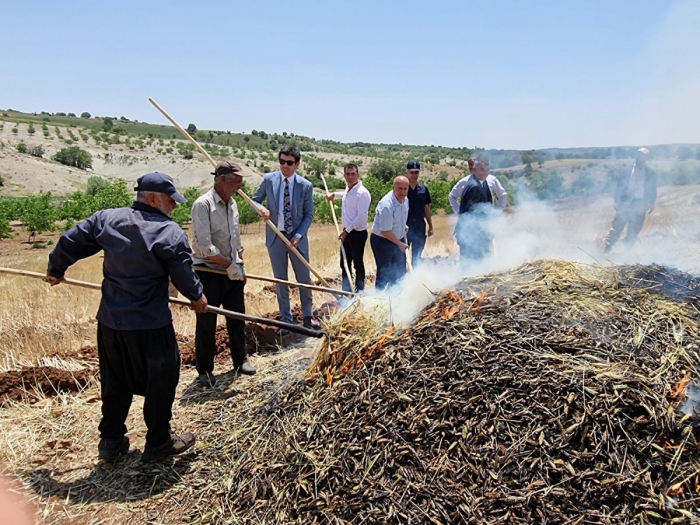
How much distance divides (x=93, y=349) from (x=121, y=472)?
2602mm

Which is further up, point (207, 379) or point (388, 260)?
point (388, 260)

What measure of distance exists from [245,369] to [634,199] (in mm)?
6773

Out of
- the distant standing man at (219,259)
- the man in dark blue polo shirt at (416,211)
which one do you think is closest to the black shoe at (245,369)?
the distant standing man at (219,259)

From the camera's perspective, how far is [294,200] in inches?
222

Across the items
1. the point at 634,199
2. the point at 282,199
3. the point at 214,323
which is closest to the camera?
the point at 214,323

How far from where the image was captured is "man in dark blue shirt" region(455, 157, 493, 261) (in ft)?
22.2

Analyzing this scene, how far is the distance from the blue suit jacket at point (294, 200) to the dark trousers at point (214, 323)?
111cm

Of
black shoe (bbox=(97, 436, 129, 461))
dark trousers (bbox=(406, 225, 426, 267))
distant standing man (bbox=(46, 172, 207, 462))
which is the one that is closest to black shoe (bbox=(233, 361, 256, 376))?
distant standing man (bbox=(46, 172, 207, 462))

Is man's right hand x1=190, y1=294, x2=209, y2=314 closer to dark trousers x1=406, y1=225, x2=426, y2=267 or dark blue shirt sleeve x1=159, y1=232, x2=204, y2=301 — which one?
dark blue shirt sleeve x1=159, y1=232, x2=204, y2=301

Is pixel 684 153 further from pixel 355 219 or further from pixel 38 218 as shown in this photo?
pixel 38 218

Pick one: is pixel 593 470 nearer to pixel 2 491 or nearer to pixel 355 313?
pixel 355 313

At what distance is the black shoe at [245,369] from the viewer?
4727 millimetres

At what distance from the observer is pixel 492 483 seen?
8.04 ft

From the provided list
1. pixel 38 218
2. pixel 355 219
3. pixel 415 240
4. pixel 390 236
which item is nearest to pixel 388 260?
pixel 390 236
